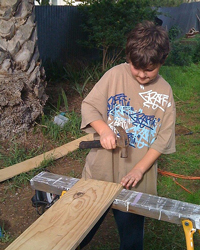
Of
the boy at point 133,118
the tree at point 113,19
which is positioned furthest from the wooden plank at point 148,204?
the tree at point 113,19

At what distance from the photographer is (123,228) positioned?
7.38ft

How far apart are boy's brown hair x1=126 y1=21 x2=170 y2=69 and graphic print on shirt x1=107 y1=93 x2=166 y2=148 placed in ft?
0.95

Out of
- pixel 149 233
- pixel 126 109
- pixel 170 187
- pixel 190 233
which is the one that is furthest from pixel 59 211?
pixel 170 187

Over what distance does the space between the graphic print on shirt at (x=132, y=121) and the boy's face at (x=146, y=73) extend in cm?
17

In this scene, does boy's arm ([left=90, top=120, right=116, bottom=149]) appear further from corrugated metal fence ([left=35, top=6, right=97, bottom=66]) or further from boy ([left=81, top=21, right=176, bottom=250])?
corrugated metal fence ([left=35, top=6, right=97, bottom=66])

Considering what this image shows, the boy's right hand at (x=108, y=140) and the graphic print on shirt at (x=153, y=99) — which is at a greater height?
the graphic print on shirt at (x=153, y=99)

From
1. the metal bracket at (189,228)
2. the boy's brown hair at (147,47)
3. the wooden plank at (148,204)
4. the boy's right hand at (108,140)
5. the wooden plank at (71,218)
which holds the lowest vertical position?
the metal bracket at (189,228)

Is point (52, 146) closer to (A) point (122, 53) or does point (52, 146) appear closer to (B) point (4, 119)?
(B) point (4, 119)

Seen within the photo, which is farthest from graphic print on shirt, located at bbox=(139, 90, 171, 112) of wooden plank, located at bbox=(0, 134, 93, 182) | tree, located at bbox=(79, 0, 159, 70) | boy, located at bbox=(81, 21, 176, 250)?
tree, located at bbox=(79, 0, 159, 70)

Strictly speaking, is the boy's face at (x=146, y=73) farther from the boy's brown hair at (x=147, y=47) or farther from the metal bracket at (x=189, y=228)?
the metal bracket at (x=189, y=228)

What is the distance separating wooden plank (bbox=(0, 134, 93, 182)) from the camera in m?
3.92

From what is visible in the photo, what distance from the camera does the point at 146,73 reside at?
1.97m

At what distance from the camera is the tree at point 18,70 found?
4402mm

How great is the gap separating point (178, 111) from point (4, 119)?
3613 mm
